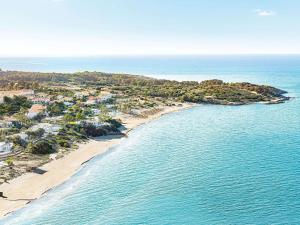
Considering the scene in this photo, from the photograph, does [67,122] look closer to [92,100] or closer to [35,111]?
[35,111]

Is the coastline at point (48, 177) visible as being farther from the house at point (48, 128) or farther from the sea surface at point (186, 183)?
the house at point (48, 128)

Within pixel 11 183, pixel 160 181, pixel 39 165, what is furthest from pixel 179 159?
pixel 11 183

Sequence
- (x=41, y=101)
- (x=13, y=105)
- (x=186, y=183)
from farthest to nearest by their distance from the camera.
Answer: (x=41, y=101) → (x=13, y=105) → (x=186, y=183)

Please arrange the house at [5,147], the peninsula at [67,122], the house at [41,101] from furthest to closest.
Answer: the house at [41,101]
the house at [5,147]
the peninsula at [67,122]

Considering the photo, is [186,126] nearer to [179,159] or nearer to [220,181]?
[179,159]

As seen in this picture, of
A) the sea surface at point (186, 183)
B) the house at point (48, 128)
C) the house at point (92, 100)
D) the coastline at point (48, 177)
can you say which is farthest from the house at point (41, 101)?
the sea surface at point (186, 183)

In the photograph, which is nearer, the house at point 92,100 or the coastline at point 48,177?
the coastline at point 48,177

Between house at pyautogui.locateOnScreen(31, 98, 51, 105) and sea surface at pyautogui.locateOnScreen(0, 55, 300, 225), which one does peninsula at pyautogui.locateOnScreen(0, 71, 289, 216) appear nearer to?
house at pyautogui.locateOnScreen(31, 98, 51, 105)

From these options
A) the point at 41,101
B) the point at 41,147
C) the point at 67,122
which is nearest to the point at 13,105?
the point at 41,101
